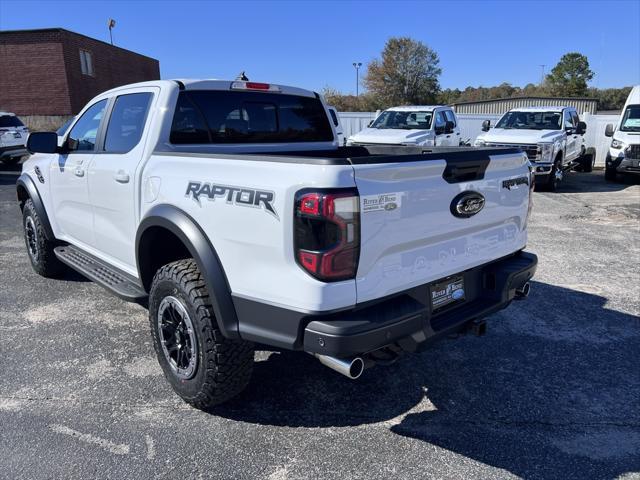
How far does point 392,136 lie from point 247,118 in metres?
9.08

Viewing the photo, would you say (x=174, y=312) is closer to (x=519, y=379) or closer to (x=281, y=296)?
(x=281, y=296)

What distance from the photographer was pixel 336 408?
123 inches

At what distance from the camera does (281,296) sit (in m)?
2.37

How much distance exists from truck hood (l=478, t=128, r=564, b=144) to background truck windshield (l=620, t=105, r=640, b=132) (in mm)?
2401

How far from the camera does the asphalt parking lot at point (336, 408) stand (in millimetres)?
2631

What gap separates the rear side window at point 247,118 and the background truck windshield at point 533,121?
10.4 meters

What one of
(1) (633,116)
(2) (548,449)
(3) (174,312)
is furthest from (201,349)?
(1) (633,116)

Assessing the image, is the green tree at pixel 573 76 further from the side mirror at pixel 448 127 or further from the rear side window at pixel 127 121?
the rear side window at pixel 127 121

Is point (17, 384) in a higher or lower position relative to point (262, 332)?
lower

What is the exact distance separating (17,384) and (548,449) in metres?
3.37

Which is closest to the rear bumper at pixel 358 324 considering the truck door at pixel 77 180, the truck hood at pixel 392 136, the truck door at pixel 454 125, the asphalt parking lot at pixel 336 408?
the asphalt parking lot at pixel 336 408

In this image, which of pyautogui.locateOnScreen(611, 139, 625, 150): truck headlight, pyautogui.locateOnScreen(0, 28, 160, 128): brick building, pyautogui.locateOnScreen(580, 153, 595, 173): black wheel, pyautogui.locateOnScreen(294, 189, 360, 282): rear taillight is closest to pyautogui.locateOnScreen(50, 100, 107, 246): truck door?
pyautogui.locateOnScreen(294, 189, 360, 282): rear taillight

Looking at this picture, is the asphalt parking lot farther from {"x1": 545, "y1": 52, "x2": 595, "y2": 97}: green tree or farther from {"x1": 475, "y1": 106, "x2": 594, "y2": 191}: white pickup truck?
{"x1": 545, "y1": 52, "x2": 595, "y2": 97}: green tree

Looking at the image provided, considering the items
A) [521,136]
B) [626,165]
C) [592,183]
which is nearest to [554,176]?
[521,136]
